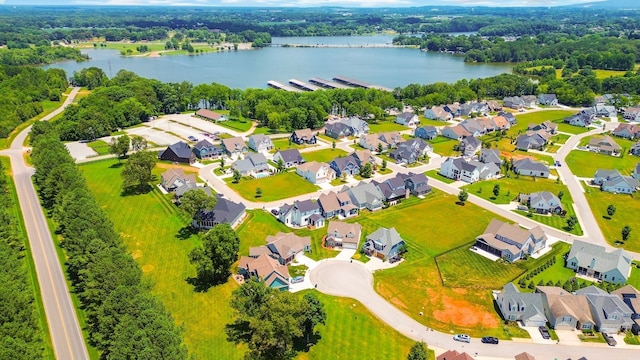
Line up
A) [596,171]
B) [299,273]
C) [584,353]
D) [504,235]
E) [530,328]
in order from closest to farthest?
[584,353]
[530,328]
[299,273]
[504,235]
[596,171]

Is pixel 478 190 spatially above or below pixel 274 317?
below

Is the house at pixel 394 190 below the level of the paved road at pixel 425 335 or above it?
above

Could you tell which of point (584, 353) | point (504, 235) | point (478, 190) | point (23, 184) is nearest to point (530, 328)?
point (584, 353)

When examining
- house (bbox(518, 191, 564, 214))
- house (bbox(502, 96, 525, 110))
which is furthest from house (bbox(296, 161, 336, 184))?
house (bbox(502, 96, 525, 110))

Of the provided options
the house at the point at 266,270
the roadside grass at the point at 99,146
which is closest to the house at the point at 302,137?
the roadside grass at the point at 99,146

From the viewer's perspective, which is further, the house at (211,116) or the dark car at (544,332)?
the house at (211,116)

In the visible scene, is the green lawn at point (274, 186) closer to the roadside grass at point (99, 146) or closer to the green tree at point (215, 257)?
the green tree at point (215, 257)

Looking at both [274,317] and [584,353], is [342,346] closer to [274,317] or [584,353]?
[274,317]
